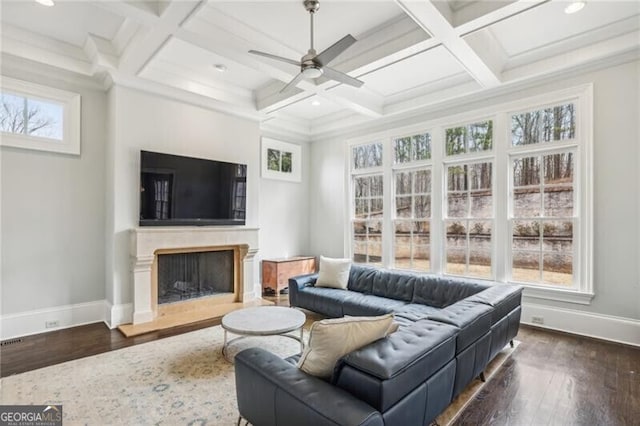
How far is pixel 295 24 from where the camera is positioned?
127 inches

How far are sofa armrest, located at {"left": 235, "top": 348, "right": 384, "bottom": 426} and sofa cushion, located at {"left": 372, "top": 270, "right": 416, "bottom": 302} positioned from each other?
2479 millimetres

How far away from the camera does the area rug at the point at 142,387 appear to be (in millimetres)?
2223

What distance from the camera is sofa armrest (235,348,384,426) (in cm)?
137

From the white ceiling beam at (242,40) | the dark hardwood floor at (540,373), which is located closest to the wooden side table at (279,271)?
the dark hardwood floor at (540,373)

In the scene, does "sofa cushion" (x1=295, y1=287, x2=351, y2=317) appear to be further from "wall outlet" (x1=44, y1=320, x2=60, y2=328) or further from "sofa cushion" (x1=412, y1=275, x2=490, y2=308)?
"wall outlet" (x1=44, y1=320, x2=60, y2=328)

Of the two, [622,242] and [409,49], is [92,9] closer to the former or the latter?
[409,49]

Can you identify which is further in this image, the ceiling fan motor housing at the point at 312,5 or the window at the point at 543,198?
the window at the point at 543,198

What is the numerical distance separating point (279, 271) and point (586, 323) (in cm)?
426

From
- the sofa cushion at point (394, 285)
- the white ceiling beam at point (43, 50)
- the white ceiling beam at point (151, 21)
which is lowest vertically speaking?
the sofa cushion at point (394, 285)

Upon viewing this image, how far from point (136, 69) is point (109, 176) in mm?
1423

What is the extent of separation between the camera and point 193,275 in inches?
194

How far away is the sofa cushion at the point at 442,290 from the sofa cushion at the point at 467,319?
1004 mm

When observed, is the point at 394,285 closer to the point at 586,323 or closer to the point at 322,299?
the point at 322,299

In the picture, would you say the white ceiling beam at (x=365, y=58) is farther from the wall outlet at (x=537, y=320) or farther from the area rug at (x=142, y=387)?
the wall outlet at (x=537, y=320)
